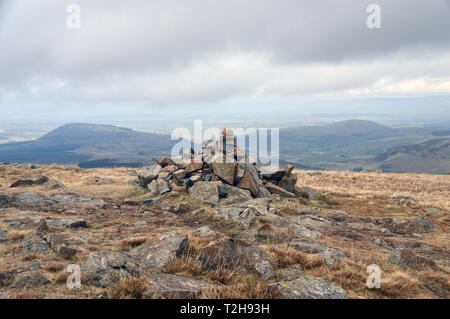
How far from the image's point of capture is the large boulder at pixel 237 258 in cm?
832

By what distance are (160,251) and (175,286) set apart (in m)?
2.70

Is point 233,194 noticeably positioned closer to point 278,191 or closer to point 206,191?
point 206,191

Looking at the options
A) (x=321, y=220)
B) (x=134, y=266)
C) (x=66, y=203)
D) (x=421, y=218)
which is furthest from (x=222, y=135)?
(x=134, y=266)

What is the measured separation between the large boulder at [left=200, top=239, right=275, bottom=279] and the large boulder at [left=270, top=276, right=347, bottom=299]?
1210mm

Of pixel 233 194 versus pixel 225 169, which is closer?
pixel 233 194

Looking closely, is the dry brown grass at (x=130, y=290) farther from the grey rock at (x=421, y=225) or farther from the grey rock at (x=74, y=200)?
the grey rock at (x=421, y=225)

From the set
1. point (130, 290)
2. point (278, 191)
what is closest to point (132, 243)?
point (130, 290)

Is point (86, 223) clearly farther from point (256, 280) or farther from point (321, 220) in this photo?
point (321, 220)

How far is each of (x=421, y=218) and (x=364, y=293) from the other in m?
18.2

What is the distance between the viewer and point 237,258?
8.76m

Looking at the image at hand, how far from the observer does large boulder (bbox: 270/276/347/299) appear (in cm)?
647

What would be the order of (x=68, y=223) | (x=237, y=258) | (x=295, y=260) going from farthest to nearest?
(x=68, y=223) < (x=295, y=260) < (x=237, y=258)

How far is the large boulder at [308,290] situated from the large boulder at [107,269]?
4.16m
